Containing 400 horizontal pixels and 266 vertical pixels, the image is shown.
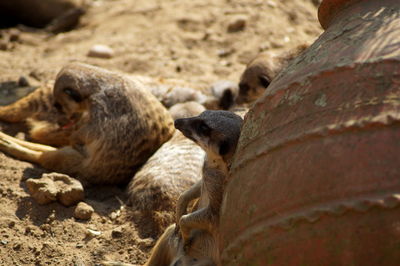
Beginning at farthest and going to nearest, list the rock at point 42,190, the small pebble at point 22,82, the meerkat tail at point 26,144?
the small pebble at point 22,82 → the meerkat tail at point 26,144 → the rock at point 42,190

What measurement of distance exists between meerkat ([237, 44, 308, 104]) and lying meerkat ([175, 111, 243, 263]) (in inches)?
95.7

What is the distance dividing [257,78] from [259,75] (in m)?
0.03

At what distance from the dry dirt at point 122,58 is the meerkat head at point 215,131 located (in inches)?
35.3

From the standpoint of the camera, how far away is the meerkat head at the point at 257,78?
4812 mm

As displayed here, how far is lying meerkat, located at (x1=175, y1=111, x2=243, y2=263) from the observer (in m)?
2.26

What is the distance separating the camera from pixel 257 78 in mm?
4828

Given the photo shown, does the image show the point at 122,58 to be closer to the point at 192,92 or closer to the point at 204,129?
the point at 192,92

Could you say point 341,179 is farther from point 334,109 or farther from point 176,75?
point 176,75

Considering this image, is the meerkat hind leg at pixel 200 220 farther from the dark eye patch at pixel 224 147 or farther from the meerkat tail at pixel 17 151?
the meerkat tail at pixel 17 151

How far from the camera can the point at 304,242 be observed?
168cm

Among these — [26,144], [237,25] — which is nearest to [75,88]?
[26,144]

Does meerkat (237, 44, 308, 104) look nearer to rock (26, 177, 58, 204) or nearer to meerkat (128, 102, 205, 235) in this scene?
meerkat (128, 102, 205, 235)

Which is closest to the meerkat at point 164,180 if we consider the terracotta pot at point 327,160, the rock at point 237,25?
the terracotta pot at point 327,160

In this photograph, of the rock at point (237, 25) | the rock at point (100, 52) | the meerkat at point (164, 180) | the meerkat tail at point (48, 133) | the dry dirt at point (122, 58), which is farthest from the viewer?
the rock at point (237, 25)
